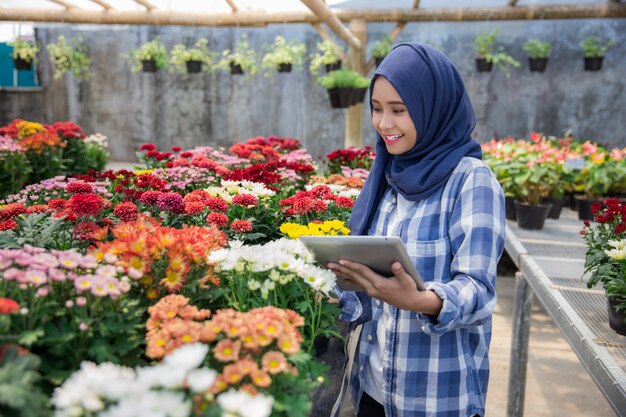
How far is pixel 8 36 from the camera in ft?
30.7

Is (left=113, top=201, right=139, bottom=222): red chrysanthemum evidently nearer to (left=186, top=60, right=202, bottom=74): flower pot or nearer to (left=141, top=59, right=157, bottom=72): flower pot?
(left=186, top=60, right=202, bottom=74): flower pot

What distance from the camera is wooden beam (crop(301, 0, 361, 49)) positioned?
447 cm

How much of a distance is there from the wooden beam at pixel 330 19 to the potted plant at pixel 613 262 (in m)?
2.77

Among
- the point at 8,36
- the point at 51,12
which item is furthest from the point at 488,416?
the point at 8,36

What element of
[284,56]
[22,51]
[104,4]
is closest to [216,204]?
[284,56]

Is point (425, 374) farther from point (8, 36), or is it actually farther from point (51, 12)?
point (8, 36)

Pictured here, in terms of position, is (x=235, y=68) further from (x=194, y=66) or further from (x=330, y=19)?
(x=330, y=19)

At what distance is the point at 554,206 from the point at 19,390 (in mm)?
4844

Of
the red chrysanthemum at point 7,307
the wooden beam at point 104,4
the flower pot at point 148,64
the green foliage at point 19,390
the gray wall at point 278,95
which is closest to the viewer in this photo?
the green foliage at point 19,390

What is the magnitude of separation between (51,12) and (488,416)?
6.48m

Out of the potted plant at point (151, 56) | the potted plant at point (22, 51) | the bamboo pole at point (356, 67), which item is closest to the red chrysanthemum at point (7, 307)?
the bamboo pole at point (356, 67)

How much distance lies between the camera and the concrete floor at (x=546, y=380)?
11.0 feet

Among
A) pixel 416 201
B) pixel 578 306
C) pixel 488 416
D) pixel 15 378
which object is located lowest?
pixel 488 416

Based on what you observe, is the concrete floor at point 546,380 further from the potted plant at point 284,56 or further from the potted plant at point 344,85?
the potted plant at point 284,56
